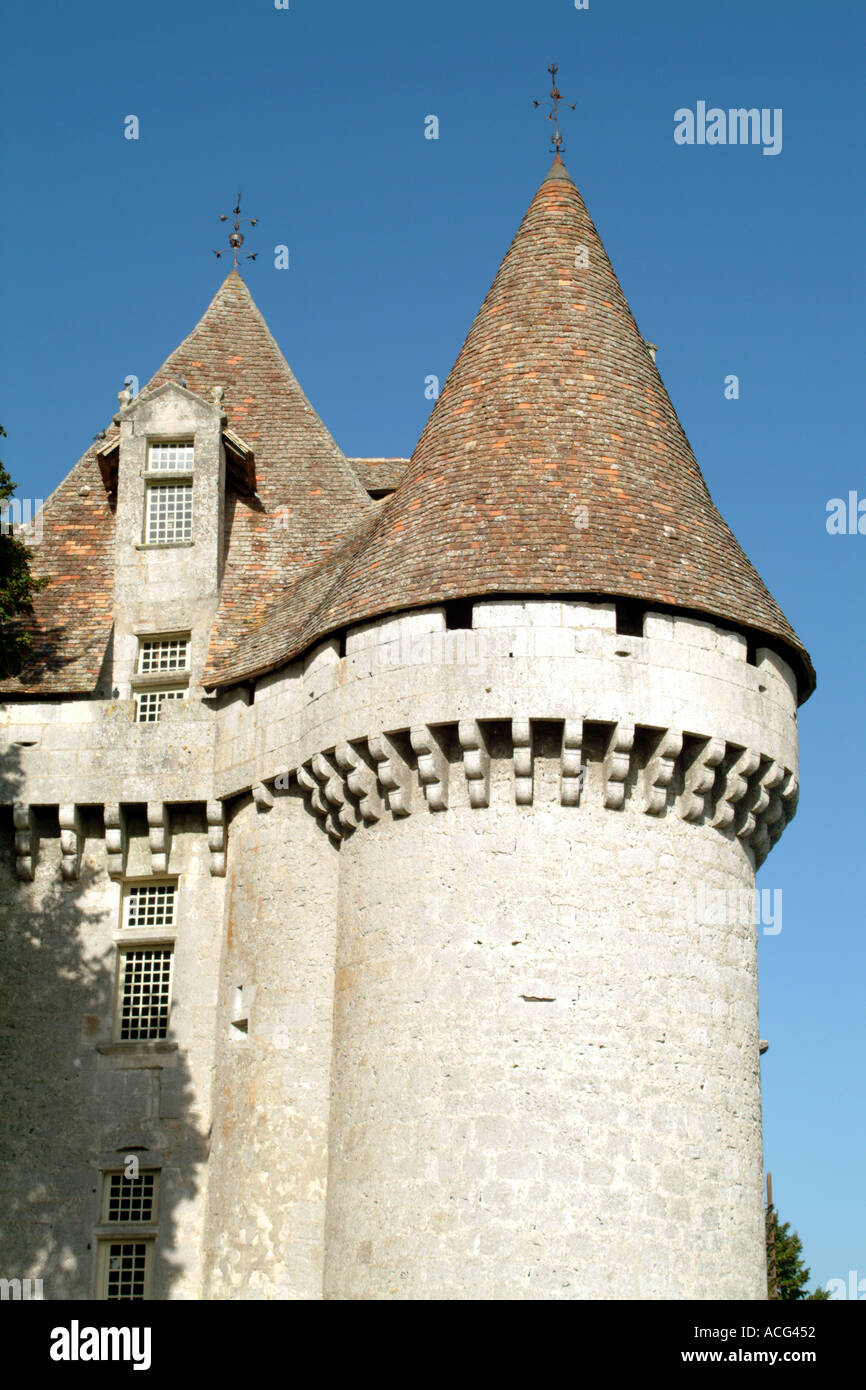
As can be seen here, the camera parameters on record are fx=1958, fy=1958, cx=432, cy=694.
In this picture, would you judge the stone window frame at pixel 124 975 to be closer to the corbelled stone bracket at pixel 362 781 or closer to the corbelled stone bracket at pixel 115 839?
the corbelled stone bracket at pixel 115 839

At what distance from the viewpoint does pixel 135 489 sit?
88.2ft

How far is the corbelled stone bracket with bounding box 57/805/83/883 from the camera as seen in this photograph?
24641 millimetres

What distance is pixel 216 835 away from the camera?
24.3 metres

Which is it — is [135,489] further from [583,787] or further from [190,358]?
[583,787]

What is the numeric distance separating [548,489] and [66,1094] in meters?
9.30

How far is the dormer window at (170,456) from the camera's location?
2702cm

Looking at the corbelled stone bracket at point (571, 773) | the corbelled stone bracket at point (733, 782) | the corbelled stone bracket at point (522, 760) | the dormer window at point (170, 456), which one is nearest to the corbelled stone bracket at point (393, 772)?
the corbelled stone bracket at point (571, 773)

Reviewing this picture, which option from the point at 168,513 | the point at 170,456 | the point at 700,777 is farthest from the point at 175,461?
the point at 700,777

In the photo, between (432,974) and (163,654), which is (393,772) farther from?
(163,654)

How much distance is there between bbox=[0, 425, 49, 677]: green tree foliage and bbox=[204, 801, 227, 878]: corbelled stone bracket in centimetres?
310
